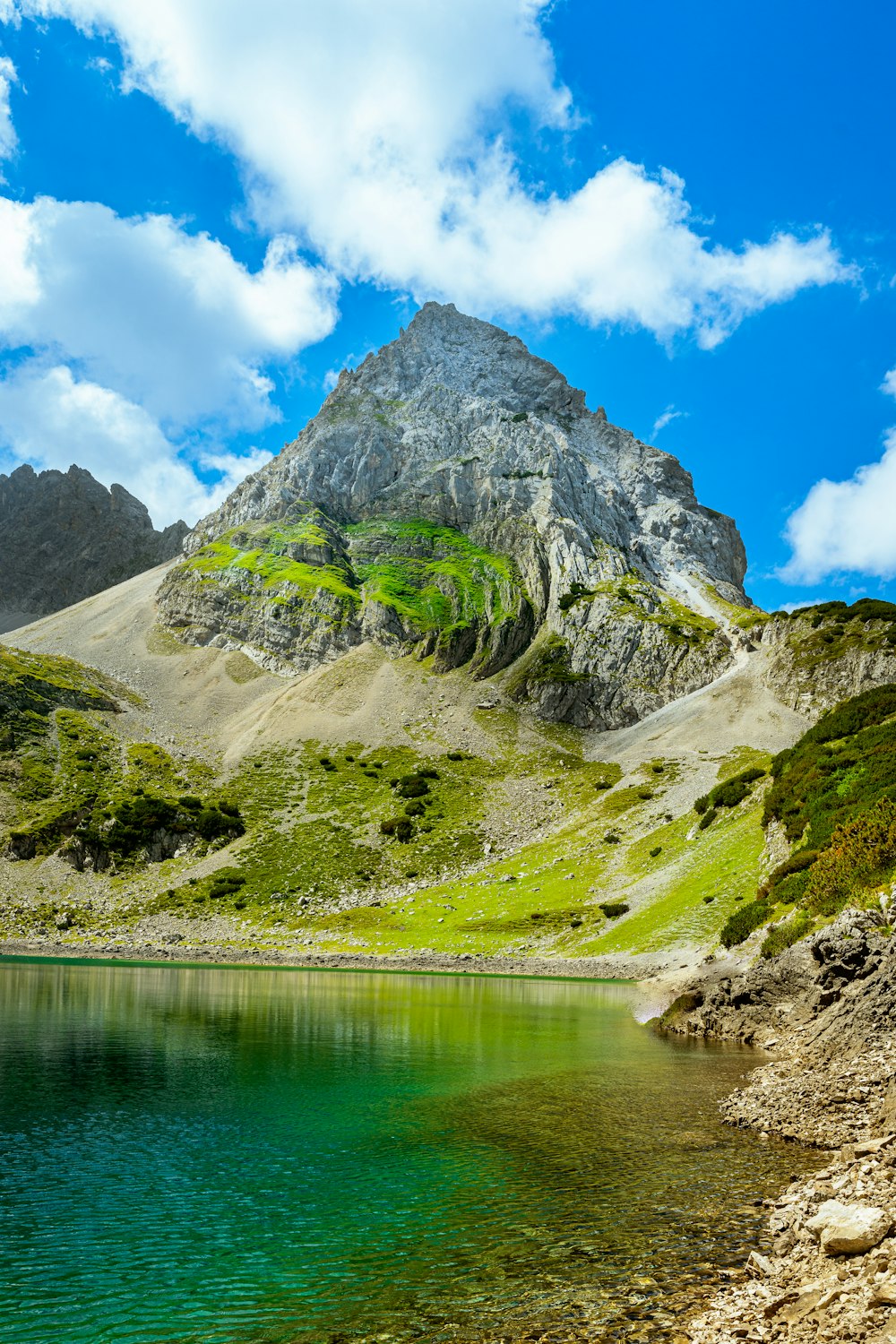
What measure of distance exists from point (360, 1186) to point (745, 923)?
32284mm

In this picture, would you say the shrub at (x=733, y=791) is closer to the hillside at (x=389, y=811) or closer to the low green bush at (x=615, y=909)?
the hillside at (x=389, y=811)

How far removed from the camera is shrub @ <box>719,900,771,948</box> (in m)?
43.4

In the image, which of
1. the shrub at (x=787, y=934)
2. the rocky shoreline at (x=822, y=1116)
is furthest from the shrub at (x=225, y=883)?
the shrub at (x=787, y=934)

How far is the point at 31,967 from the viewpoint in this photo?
75.0 m

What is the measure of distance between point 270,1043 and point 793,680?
128798mm

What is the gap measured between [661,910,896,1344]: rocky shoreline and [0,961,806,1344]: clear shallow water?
1.13 metres

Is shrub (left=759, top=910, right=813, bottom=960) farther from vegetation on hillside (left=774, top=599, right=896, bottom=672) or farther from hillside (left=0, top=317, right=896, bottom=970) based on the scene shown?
vegetation on hillside (left=774, top=599, right=896, bottom=672)

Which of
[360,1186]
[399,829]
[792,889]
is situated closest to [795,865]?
[792,889]

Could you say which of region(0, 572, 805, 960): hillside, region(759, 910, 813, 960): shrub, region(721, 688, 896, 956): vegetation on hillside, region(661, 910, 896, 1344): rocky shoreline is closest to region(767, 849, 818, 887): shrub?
region(721, 688, 896, 956): vegetation on hillside

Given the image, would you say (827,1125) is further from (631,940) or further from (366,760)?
(366,760)

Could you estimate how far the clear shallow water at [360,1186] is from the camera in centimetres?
→ 1196

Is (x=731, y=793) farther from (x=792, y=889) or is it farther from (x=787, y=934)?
Result: (x=787, y=934)

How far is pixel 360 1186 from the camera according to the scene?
1800 centimetres

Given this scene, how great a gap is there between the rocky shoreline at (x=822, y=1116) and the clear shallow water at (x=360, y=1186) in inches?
44.5
